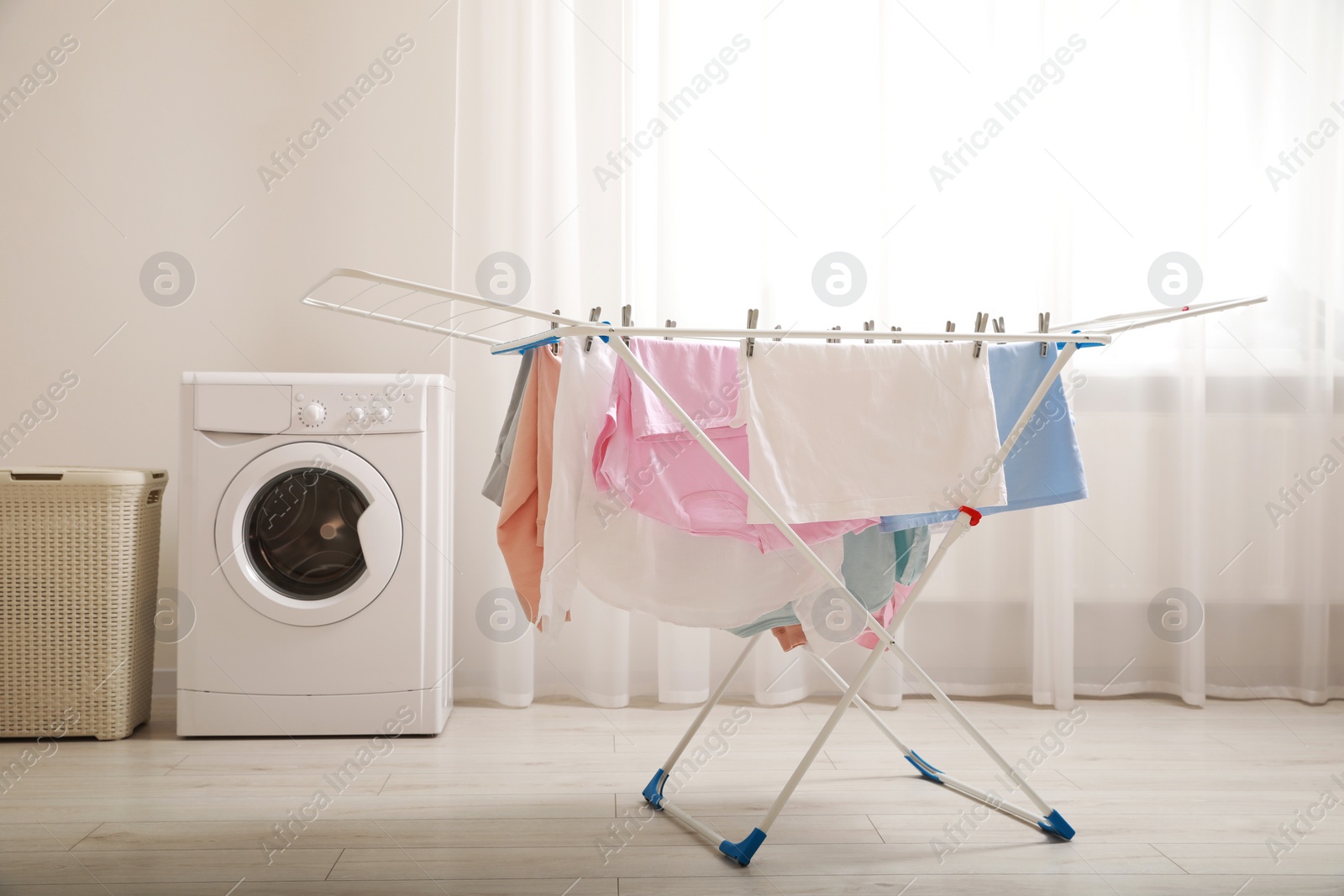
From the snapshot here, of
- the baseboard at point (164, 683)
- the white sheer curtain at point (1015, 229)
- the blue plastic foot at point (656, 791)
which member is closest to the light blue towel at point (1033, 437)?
the blue plastic foot at point (656, 791)

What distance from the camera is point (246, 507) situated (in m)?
2.33

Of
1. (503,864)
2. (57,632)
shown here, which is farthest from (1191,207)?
(57,632)

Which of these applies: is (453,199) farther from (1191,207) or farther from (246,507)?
(1191,207)

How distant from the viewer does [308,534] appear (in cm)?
241

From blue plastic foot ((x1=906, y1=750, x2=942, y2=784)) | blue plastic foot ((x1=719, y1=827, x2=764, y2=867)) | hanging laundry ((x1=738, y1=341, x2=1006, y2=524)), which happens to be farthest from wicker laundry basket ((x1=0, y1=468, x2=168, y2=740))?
blue plastic foot ((x1=906, y1=750, x2=942, y2=784))

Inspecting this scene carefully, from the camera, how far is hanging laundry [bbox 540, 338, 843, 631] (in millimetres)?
1420

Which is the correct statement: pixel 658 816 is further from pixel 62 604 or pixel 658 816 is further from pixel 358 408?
pixel 62 604

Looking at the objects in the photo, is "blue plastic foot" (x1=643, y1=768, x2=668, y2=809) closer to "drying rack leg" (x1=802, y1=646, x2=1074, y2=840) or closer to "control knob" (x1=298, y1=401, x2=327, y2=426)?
"drying rack leg" (x1=802, y1=646, x2=1074, y2=840)

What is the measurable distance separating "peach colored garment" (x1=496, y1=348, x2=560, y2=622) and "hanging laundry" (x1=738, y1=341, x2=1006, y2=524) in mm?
320

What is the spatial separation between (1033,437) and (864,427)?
1.07ft

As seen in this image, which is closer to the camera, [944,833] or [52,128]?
[944,833]

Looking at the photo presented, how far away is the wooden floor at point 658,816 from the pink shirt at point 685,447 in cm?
60

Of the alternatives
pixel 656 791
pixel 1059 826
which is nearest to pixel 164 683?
pixel 656 791

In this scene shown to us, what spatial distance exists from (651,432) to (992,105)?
1971 mm
